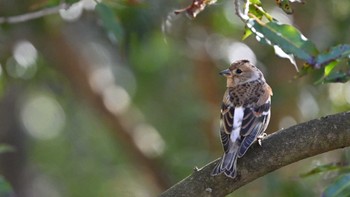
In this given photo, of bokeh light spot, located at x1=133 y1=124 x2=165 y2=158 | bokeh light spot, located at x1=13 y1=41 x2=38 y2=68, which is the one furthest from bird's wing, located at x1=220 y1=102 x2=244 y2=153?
bokeh light spot, located at x1=133 y1=124 x2=165 y2=158

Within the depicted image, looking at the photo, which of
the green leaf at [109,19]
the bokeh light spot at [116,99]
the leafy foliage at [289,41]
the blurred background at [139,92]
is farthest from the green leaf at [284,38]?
the bokeh light spot at [116,99]

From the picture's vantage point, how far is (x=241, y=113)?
561cm

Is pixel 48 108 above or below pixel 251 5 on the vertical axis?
below

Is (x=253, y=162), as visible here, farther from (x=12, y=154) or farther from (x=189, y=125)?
(x=12, y=154)

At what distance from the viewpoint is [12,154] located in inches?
476

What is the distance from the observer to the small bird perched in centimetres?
484

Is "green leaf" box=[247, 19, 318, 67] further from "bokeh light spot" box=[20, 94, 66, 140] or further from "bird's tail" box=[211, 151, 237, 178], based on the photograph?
"bokeh light spot" box=[20, 94, 66, 140]

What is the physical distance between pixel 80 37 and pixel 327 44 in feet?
9.28

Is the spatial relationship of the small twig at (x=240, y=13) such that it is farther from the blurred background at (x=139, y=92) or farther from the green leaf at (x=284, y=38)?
the blurred background at (x=139, y=92)

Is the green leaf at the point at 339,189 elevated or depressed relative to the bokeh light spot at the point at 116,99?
elevated

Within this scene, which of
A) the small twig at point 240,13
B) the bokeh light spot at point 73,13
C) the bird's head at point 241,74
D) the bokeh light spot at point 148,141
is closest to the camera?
the small twig at point 240,13

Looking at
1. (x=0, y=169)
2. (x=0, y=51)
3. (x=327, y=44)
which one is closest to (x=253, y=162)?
(x=327, y=44)

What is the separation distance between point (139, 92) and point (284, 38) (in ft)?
21.1

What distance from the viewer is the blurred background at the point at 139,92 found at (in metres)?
8.73
